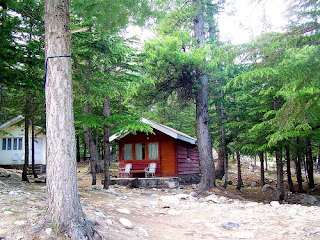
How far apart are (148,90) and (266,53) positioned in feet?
28.6

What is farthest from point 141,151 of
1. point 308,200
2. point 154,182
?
point 308,200

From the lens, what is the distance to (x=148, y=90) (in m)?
13.0

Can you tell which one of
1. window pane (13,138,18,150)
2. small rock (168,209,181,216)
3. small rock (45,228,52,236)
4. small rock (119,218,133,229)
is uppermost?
window pane (13,138,18,150)

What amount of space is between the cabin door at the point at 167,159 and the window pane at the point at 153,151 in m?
0.33

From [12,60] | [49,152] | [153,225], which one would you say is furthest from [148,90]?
[49,152]

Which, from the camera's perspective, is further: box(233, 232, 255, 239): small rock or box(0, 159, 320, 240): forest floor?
box(233, 232, 255, 239): small rock

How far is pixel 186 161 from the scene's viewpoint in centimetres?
1822

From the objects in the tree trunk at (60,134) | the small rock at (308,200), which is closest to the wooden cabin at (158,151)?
the small rock at (308,200)

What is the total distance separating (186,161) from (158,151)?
2.38m

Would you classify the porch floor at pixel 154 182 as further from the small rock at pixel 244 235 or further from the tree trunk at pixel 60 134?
the tree trunk at pixel 60 134

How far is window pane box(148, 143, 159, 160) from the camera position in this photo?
17006 millimetres

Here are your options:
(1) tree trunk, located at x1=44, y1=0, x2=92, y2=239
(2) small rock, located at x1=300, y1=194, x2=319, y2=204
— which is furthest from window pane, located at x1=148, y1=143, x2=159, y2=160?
(1) tree trunk, located at x1=44, y1=0, x2=92, y2=239

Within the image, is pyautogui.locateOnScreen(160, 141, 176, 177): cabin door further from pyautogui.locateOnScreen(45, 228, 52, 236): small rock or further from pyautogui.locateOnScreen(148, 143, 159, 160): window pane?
pyautogui.locateOnScreen(45, 228, 52, 236): small rock

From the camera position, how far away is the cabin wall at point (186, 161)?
17.1 meters
